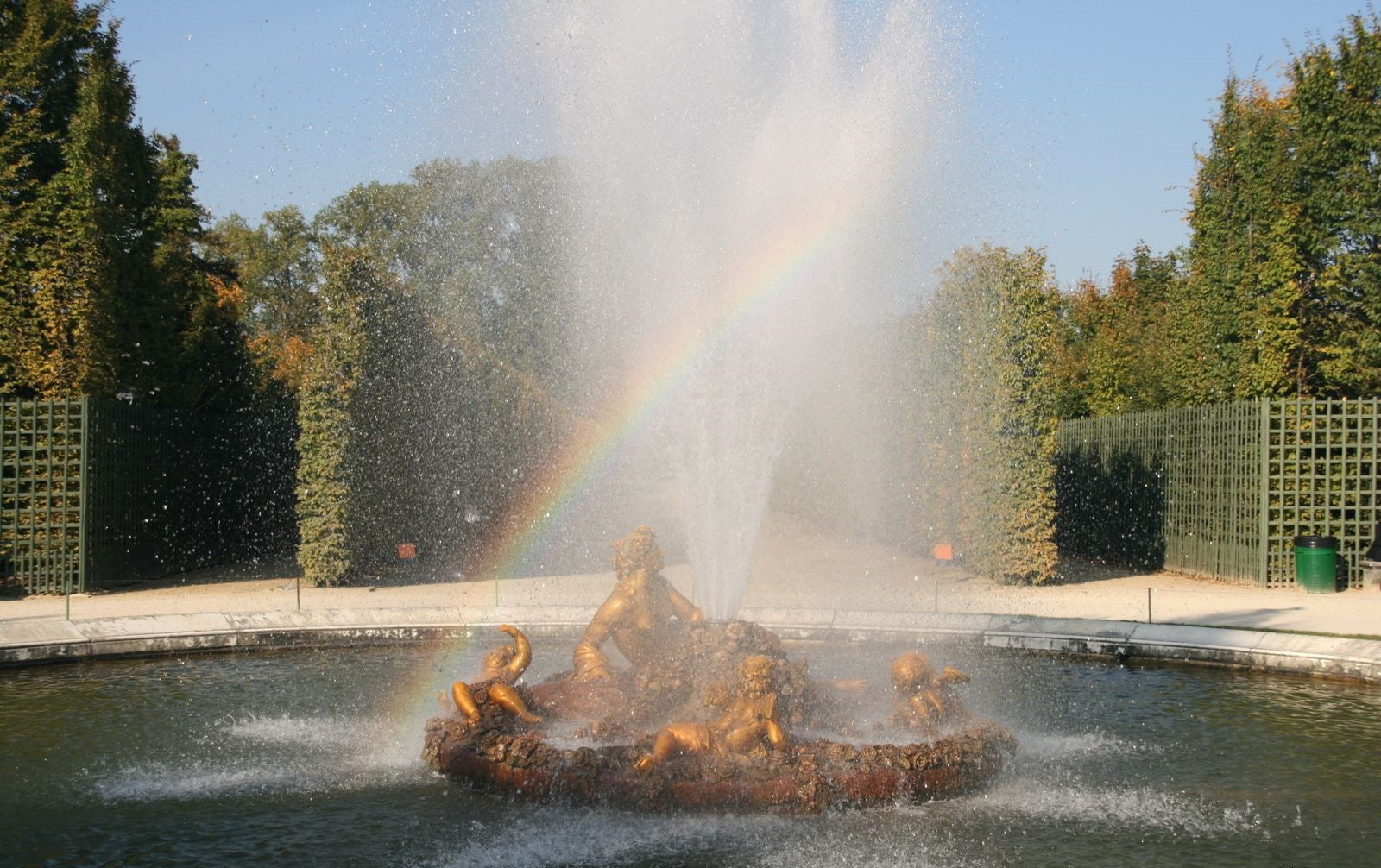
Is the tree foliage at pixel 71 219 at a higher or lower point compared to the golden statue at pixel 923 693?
higher

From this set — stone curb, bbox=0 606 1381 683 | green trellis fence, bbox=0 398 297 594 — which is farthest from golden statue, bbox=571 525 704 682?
green trellis fence, bbox=0 398 297 594

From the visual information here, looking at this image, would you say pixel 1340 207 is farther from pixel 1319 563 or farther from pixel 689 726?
pixel 689 726

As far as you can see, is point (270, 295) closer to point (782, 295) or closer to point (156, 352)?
point (156, 352)

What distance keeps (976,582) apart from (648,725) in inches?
527

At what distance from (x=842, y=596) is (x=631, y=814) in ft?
35.8

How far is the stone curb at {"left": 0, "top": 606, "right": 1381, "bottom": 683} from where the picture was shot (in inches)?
481

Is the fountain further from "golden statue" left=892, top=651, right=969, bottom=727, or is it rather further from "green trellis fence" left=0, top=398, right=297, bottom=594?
"green trellis fence" left=0, top=398, right=297, bottom=594

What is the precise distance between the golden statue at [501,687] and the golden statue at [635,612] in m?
0.49

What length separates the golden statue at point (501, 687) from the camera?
8586 mm

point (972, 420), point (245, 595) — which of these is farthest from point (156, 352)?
point (972, 420)

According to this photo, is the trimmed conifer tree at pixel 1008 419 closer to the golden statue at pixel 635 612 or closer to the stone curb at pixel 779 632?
the stone curb at pixel 779 632

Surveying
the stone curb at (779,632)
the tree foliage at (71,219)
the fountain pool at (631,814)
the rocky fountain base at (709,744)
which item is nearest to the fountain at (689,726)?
the rocky fountain base at (709,744)

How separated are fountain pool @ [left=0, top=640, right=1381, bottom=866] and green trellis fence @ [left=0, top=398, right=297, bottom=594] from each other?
295 inches

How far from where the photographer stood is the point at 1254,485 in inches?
749
